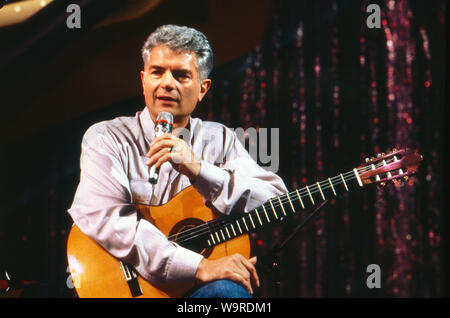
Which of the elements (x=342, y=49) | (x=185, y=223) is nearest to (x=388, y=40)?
(x=342, y=49)

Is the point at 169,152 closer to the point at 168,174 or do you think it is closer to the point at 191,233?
the point at 168,174

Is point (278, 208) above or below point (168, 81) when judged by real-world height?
below

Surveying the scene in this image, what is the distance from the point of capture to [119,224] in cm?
175

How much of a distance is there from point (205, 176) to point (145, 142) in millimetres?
345

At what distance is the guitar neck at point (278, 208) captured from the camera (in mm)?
1784

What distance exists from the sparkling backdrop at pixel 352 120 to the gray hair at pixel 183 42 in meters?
0.72

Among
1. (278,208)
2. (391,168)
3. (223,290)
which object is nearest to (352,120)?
(391,168)

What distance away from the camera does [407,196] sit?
282 centimetres

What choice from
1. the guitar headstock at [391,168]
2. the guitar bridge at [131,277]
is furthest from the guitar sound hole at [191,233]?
the guitar headstock at [391,168]

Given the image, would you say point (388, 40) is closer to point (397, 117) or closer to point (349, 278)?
point (397, 117)

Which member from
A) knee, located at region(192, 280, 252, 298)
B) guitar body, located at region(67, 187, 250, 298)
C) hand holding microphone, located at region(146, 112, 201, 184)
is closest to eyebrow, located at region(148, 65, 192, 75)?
hand holding microphone, located at region(146, 112, 201, 184)

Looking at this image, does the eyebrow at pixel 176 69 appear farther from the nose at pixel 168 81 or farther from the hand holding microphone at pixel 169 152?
the hand holding microphone at pixel 169 152

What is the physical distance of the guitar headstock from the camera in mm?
1737

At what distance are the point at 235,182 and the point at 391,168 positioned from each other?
63 cm
